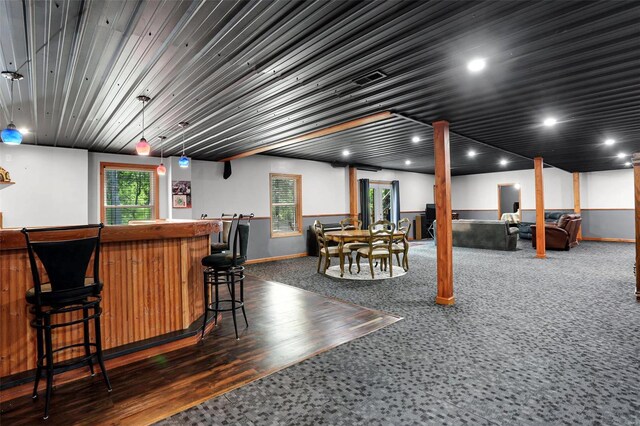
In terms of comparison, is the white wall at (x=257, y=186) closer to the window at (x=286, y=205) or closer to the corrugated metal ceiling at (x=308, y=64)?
the window at (x=286, y=205)

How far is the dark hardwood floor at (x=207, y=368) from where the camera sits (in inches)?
79.8

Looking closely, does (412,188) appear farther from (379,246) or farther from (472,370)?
(472,370)

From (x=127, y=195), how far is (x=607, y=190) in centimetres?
1419

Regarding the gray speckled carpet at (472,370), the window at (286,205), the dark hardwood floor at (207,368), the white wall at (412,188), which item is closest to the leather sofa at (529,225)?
the white wall at (412,188)

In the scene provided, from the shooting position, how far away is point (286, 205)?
8.61 m

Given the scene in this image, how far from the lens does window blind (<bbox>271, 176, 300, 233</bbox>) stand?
8.34 meters

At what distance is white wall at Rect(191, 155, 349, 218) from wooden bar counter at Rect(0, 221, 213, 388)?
4.17 m

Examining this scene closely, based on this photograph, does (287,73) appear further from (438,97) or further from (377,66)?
(438,97)

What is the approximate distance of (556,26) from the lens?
2.34 m

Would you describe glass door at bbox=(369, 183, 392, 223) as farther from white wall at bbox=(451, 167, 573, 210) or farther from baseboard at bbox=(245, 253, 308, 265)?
white wall at bbox=(451, 167, 573, 210)

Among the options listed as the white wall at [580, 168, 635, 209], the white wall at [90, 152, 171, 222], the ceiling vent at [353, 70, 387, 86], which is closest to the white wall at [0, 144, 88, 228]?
the white wall at [90, 152, 171, 222]

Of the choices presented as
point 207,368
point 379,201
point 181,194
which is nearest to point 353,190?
point 379,201

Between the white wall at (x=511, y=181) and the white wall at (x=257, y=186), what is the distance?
640 centimetres

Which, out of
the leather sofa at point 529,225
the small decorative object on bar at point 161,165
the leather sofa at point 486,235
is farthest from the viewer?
the leather sofa at point 529,225
